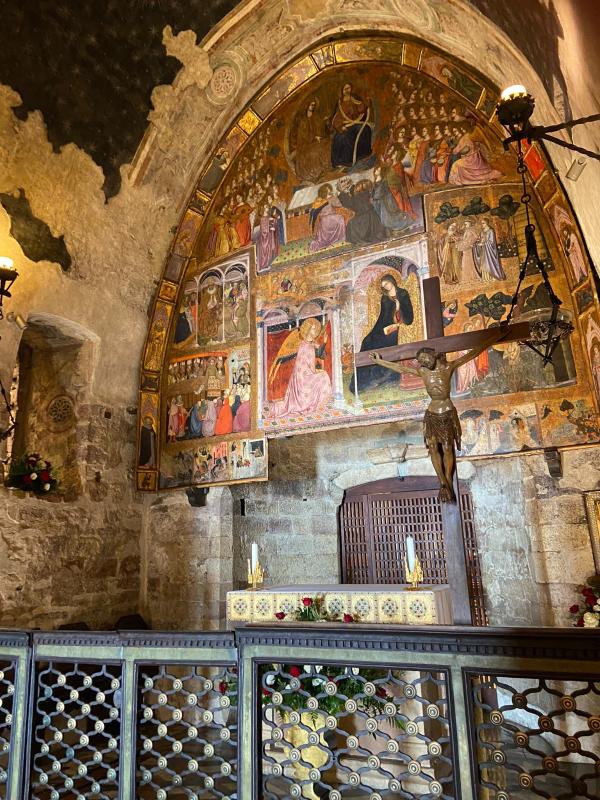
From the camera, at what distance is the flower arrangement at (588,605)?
5.31 meters

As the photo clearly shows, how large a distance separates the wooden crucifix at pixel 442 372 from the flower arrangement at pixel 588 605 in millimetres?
2100

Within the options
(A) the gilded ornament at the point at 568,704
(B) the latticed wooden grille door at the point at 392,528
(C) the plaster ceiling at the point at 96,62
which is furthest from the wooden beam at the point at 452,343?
(C) the plaster ceiling at the point at 96,62

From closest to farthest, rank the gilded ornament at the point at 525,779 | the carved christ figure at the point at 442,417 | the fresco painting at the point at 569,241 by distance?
the gilded ornament at the point at 525,779
the carved christ figure at the point at 442,417
the fresco painting at the point at 569,241

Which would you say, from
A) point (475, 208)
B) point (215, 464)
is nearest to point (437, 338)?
point (475, 208)

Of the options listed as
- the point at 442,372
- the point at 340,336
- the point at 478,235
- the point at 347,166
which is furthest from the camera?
the point at 347,166

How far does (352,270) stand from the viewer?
7.57 m

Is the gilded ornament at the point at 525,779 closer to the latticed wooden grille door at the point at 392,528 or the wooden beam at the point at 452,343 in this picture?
the wooden beam at the point at 452,343

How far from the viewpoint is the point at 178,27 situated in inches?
293

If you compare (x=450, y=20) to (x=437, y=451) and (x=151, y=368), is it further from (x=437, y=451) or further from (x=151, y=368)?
(x=151, y=368)

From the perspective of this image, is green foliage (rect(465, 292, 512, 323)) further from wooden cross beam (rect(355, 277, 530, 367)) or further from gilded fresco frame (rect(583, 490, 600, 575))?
gilded fresco frame (rect(583, 490, 600, 575))

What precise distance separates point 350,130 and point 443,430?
16.9 feet

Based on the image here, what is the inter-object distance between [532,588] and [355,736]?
15.6 feet

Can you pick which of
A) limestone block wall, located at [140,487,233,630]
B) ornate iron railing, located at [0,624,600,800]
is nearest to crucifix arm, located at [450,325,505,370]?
ornate iron railing, located at [0,624,600,800]

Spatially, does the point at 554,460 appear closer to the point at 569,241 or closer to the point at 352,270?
the point at 569,241
